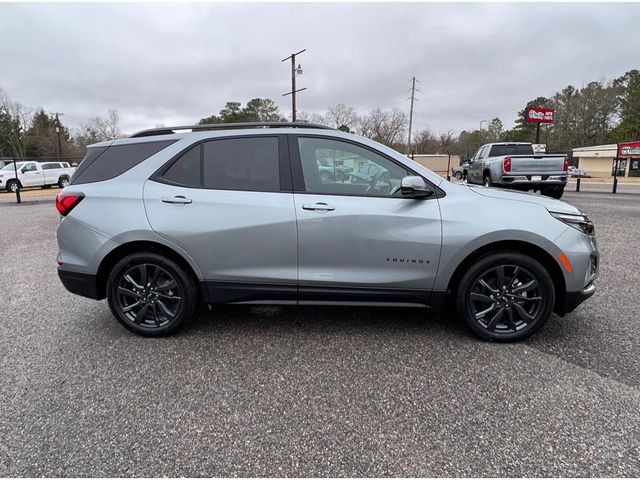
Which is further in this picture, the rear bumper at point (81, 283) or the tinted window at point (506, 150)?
the tinted window at point (506, 150)

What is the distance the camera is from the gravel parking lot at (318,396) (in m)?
2.08

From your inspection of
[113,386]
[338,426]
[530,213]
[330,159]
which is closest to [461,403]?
[338,426]

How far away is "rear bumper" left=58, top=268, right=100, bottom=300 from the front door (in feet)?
5.92

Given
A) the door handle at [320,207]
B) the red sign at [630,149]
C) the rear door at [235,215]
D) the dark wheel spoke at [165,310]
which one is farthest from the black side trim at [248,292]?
the red sign at [630,149]

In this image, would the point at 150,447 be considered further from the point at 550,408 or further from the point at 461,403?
the point at 550,408

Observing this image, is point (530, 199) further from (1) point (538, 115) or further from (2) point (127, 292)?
(1) point (538, 115)

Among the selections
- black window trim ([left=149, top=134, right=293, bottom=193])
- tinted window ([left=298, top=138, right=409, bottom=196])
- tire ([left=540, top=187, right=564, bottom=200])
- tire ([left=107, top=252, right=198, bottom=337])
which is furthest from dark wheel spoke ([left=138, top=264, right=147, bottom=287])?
tire ([left=540, top=187, right=564, bottom=200])

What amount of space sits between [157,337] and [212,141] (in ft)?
5.79

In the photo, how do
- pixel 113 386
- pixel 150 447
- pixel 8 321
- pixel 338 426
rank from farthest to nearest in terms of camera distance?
pixel 8 321, pixel 113 386, pixel 338 426, pixel 150 447

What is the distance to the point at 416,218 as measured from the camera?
→ 319cm

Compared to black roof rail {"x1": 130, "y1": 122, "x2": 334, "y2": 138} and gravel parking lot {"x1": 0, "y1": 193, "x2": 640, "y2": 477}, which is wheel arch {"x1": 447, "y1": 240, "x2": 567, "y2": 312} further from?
black roof rail {"x1": 130, "y1": 122, "x2": 334, "y2": 138}

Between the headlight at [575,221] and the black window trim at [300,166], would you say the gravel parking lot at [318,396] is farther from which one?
the black window trim at [300,166]

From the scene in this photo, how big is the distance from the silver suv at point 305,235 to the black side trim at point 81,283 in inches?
0.5

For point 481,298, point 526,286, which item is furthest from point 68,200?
point 526,286
